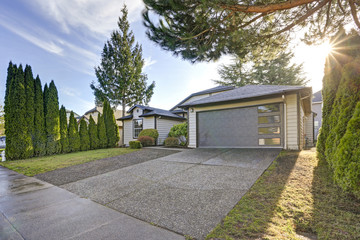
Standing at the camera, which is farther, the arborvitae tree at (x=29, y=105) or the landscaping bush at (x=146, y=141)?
the landscaping bush at (x=146, y=141)

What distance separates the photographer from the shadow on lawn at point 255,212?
1.90 m

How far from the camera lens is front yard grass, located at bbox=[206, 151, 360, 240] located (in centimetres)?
189

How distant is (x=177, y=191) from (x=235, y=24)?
4.96m

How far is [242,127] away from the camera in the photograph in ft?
26.2

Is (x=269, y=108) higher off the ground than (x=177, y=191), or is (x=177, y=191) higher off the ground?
(x=269, y=108)

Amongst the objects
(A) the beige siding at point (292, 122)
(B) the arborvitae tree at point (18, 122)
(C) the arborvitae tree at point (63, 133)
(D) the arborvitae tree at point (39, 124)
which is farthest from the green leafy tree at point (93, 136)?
(A) the beige siding at point (292, 122)

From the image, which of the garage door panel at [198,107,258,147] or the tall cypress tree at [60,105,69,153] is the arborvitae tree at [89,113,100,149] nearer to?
the tall cypress tree at [60,105,69,153]

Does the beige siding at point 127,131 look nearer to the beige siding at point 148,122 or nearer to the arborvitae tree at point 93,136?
the beige siding at point 148,122

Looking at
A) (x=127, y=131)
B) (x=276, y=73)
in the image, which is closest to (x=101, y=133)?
(x=127, y=131)

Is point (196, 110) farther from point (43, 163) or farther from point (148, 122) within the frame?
point (43, 163)

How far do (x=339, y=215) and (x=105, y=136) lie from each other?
1376 cm

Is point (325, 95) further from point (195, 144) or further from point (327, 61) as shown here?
point (195, 144)

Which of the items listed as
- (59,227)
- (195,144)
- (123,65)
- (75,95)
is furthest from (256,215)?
(75,95)

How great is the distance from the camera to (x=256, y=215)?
226 centimetres
